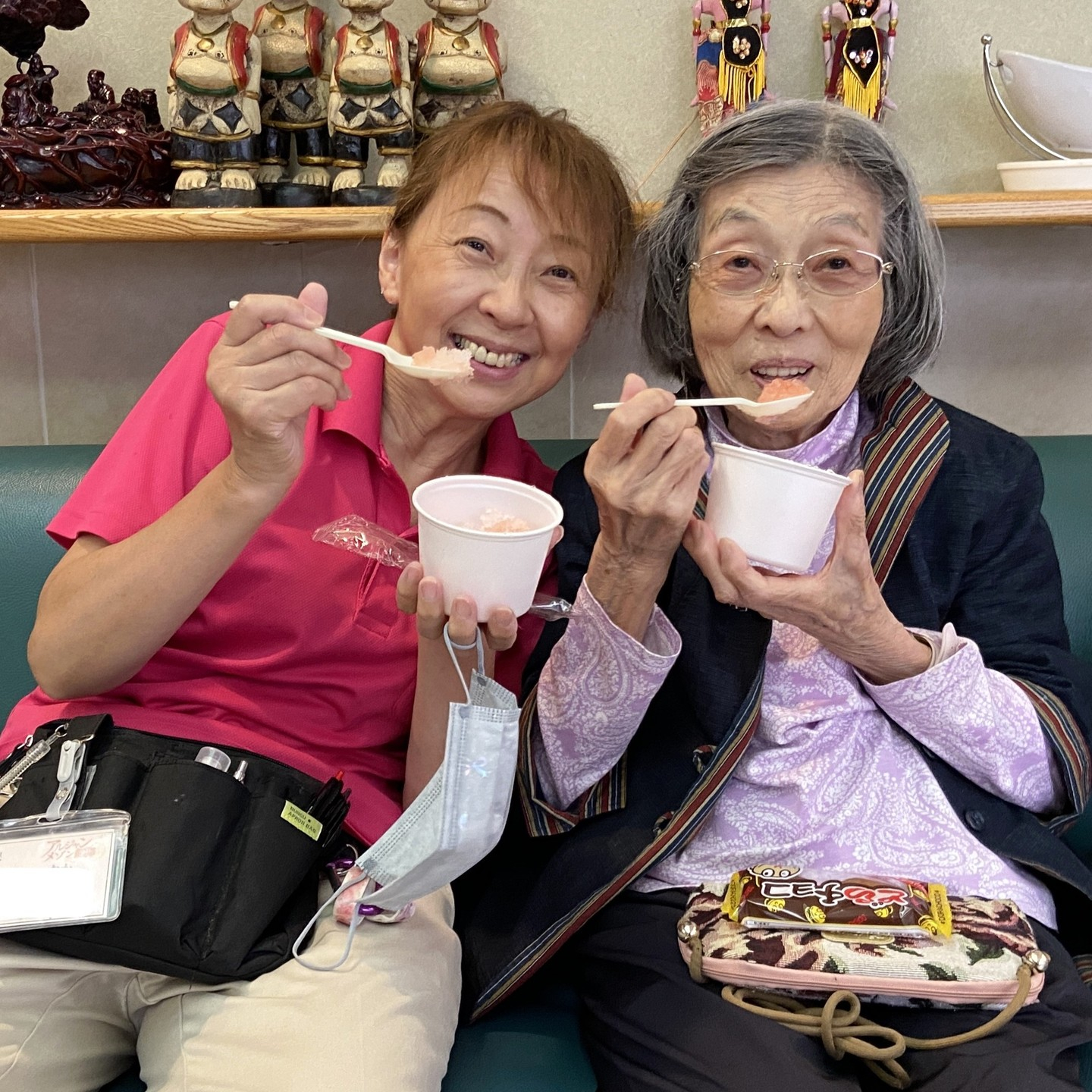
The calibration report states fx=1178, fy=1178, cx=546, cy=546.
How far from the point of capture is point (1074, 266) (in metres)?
2.13

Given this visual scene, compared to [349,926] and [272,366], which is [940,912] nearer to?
[349,926]

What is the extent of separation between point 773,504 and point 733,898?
→ 0.44m

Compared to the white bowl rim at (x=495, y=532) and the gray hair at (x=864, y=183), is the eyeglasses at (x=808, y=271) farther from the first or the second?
A: the white bowl rim at (x=495, y=532)

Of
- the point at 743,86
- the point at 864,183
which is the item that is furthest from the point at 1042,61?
the point at 864,183

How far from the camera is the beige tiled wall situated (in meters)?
2.10

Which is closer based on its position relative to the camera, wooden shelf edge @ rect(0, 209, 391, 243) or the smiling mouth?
the smiling mouth

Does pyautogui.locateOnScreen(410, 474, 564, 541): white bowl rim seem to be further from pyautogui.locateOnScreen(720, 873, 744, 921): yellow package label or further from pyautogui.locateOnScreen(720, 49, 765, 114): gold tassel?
pyautogui.locateOnScreen(720, 49, 765, 114): gold tassel

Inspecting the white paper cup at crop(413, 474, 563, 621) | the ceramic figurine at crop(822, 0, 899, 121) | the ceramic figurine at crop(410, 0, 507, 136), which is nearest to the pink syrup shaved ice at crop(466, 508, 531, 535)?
the white paper cup at crop(413, 474, 563, 621)

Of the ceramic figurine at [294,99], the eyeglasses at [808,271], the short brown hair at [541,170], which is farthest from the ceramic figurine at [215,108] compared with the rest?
the eyeglasses at [808,271]

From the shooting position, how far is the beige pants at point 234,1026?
45.6 inches

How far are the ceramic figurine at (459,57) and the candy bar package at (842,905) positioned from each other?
1.20 meters

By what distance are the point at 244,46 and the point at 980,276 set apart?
51.9 inches

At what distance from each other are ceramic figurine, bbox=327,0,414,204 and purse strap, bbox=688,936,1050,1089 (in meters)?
1.28

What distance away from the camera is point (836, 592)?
1227mm
